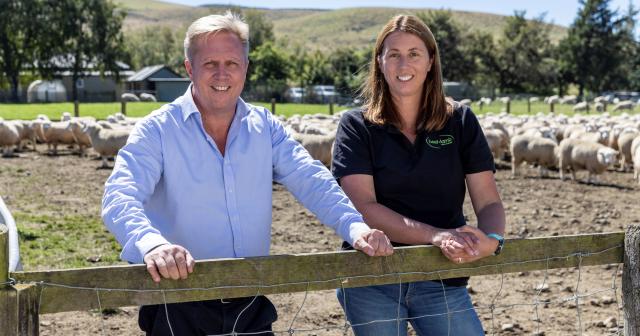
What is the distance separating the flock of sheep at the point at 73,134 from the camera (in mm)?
19969

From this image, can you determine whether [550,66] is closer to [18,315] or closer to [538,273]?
[538,273]

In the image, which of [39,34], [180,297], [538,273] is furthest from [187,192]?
[39,34]

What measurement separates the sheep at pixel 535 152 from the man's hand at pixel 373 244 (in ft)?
54.7

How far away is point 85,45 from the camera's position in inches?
2628

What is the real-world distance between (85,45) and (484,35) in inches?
1656

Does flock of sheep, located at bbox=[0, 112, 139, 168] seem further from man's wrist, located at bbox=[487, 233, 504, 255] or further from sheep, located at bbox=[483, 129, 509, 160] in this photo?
man's wrist, located at bbox=[487, 233, 504, 255]

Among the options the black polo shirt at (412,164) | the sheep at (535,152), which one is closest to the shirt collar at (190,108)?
the black polo shirt at (412,164)

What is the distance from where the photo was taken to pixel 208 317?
2.97m

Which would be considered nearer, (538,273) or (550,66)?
(538,273)

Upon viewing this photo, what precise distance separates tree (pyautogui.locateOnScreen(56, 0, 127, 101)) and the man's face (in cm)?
6576

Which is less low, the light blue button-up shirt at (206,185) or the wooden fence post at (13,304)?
the light blue button-up shirt at (206,185)

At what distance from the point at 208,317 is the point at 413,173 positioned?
3.75 feet

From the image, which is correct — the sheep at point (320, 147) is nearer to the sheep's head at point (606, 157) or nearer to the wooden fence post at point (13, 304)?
the sheep's head at point (606, 157)

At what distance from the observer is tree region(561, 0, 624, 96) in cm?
7731
